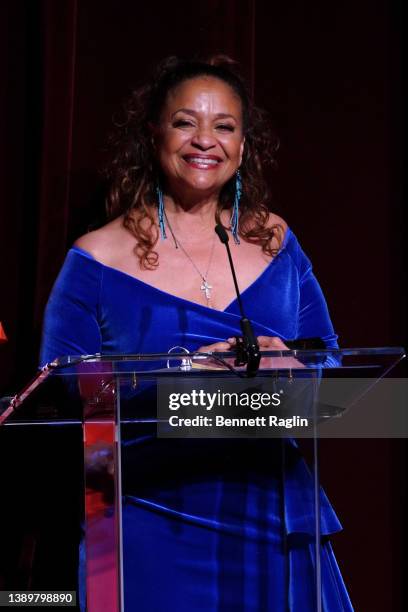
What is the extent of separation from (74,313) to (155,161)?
41 centimetres

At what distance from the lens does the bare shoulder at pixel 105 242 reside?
1.83 m

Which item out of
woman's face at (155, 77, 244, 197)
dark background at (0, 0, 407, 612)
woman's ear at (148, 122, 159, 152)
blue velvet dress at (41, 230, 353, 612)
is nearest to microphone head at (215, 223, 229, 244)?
blue velvet dress at (41, 230, 353, 612)

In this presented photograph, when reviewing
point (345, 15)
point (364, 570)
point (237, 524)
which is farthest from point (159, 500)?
point (345, 15)

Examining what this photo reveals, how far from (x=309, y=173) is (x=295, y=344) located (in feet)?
3.18

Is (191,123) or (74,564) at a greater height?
(191,123)

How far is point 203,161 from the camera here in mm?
1848

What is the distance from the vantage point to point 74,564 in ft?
6.93

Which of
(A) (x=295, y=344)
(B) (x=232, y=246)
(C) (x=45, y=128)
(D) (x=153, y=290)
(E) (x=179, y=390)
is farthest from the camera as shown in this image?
(C) (x=45, y=128)

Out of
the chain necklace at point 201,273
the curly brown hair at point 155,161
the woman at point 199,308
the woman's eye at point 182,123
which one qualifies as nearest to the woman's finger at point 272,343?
the woman at point 199,308

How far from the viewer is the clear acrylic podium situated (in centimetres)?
124

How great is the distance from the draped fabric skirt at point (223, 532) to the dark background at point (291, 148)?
2.20 ft

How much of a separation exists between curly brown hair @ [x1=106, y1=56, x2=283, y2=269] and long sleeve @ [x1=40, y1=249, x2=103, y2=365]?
14cm

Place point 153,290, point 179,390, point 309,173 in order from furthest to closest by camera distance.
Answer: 1. point 309,173
2. point 153,290
3. point 179,390

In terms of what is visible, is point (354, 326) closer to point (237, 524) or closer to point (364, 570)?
point (364, 570)
